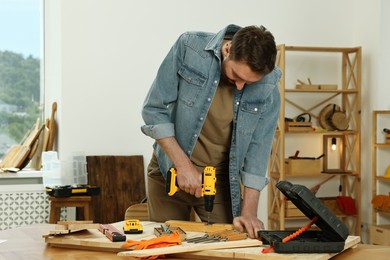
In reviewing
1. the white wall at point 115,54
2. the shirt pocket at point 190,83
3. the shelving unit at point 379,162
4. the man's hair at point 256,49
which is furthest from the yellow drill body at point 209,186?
the shelving unit at point 379,162

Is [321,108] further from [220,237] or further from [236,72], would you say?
[220,237]

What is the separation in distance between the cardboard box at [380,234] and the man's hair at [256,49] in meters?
3.40

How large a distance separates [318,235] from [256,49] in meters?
0.72

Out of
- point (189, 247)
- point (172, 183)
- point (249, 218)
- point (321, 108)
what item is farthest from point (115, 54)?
point (189, 247)

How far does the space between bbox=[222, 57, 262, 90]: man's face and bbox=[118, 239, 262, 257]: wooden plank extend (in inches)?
25.7

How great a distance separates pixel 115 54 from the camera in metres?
5.42

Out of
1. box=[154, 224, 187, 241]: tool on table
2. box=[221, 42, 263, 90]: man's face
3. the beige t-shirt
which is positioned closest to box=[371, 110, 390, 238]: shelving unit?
the beige t-shirt

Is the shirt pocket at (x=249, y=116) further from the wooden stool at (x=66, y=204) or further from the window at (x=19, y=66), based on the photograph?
the window at (x=19, y=66)

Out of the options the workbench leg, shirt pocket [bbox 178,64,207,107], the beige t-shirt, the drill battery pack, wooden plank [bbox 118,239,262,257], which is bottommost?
the workbench leg

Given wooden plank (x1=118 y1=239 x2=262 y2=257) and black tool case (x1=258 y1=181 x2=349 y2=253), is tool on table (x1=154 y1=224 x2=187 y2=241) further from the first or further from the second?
black tool case (x1=258 y1=181 x2=349 y2=253)

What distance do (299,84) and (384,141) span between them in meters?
0.91

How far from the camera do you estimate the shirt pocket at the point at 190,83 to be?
277cm

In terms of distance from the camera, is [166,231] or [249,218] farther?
[249,218]

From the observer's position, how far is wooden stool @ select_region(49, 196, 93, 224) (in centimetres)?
490
